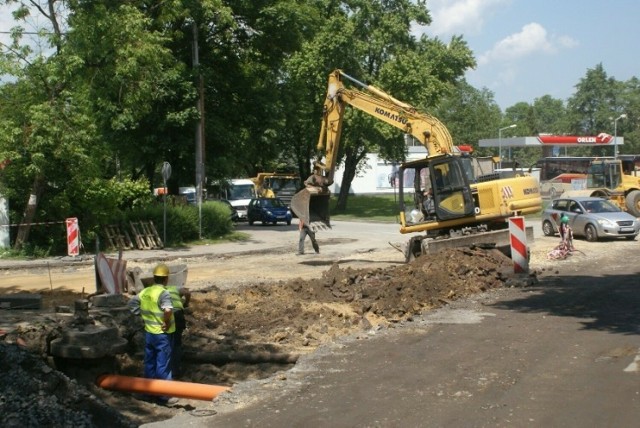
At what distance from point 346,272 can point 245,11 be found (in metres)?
20.1

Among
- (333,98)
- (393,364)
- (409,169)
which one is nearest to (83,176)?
(333,98)

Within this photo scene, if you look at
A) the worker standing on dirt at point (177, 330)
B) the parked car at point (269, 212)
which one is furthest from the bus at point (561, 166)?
the worker standing on dirt at point (177, 330)

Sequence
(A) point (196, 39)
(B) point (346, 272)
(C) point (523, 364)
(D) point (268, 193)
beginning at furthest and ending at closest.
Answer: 1. (D) point (268, 193)
2. (A) point (196, 39)
3. (B) point (346, 272)
4. (C) point (523, 364)

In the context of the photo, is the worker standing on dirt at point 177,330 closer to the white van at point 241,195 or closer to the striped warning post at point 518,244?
the striped warning post at point 518,244

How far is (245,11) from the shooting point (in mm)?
34031

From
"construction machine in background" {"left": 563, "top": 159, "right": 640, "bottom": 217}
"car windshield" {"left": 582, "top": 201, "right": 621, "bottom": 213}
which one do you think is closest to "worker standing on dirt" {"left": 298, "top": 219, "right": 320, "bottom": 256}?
"car windshield" {"left": 582, "top": 201, "right": 621, "bottom": 213}

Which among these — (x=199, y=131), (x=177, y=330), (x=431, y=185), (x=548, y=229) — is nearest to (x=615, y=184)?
(x=548, y=229)

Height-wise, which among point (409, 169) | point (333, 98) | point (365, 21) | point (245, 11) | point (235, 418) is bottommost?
point (235, 418)

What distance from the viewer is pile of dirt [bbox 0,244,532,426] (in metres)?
8.88

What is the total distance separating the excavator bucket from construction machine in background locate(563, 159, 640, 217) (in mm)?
23536

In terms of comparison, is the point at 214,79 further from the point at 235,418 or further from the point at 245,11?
the point at 235,418

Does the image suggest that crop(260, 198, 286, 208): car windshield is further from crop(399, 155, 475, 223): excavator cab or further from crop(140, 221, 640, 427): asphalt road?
crop(140, 221, 640, 427): asphalt road

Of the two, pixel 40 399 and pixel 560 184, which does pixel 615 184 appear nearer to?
pixel 560 184

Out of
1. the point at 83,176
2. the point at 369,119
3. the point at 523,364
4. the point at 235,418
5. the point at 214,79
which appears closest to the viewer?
the point at 235,418
